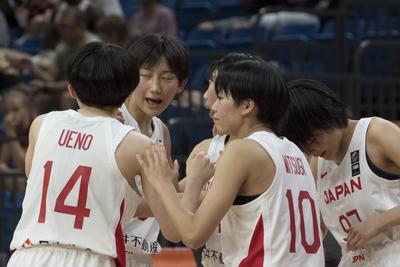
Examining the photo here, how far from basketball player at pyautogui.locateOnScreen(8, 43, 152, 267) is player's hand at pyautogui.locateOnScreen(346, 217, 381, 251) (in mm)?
1085

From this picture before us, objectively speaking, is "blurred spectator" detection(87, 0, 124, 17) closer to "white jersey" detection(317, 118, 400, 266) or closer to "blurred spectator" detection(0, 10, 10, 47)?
"blurred spectator" detection(0, 10, 10, 47)

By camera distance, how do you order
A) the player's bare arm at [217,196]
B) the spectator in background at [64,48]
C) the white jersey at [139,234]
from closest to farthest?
the player's bare arm at [217,196] < the white jersey at [139,234] < the spectator in background at [64,48]

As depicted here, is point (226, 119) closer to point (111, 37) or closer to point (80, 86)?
point (80, 86)

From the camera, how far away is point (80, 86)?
4.59 metres

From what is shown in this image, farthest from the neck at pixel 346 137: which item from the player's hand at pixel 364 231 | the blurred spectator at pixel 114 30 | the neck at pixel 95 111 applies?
the blurred spectator at pixel 114 30

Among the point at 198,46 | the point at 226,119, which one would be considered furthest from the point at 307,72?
the point at 226,119

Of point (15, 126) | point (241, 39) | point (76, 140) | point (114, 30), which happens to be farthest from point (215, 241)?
point (241, 39)

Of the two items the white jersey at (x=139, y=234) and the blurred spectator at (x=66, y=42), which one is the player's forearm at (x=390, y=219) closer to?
the white jersey at (x=139, y=234)

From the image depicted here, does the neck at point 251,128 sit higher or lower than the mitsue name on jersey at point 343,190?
higher

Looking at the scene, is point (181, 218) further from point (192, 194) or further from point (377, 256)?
point (377, 256)

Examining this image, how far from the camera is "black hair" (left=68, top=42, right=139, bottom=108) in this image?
455 cm

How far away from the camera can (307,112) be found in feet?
16.1

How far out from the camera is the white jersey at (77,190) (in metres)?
4.50

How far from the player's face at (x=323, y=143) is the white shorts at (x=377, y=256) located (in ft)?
1.68
